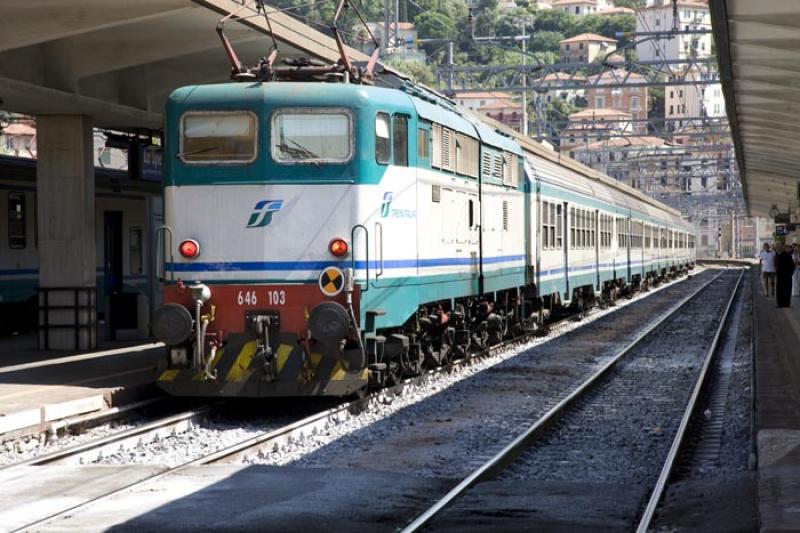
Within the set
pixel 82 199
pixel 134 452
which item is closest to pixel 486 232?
pixel 82 199

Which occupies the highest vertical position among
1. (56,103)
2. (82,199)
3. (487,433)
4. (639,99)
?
(639,99)

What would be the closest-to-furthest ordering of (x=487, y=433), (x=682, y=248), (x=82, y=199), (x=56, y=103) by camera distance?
(x=487, y=433) < (x=56, y=103) < (x=82, y=199) < (x=682, y=248)

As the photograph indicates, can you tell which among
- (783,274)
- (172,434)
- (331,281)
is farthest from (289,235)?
(783,274)

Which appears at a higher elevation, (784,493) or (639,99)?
(639,99)

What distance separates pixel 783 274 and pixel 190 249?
23.4 m

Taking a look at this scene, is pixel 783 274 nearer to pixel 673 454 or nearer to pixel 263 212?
pixel 263 212

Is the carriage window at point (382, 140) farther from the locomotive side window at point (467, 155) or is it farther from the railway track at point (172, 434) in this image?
the locomotive side window at point (467, 155)

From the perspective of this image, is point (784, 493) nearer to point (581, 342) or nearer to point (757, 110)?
point (581, 342)

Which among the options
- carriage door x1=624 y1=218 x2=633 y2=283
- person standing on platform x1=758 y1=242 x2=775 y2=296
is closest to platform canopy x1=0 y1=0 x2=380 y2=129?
carriage door x1=624 y1=218 x2=633 y2=283

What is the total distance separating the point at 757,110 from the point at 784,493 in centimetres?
1729

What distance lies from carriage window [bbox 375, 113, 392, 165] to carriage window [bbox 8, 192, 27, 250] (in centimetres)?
1240

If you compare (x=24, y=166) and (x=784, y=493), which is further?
(x=24, y=166)

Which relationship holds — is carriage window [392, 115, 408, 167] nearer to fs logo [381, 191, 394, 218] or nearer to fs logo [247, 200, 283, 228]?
fs logo [381, 191, 394, 218]

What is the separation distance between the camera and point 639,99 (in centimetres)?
17425
